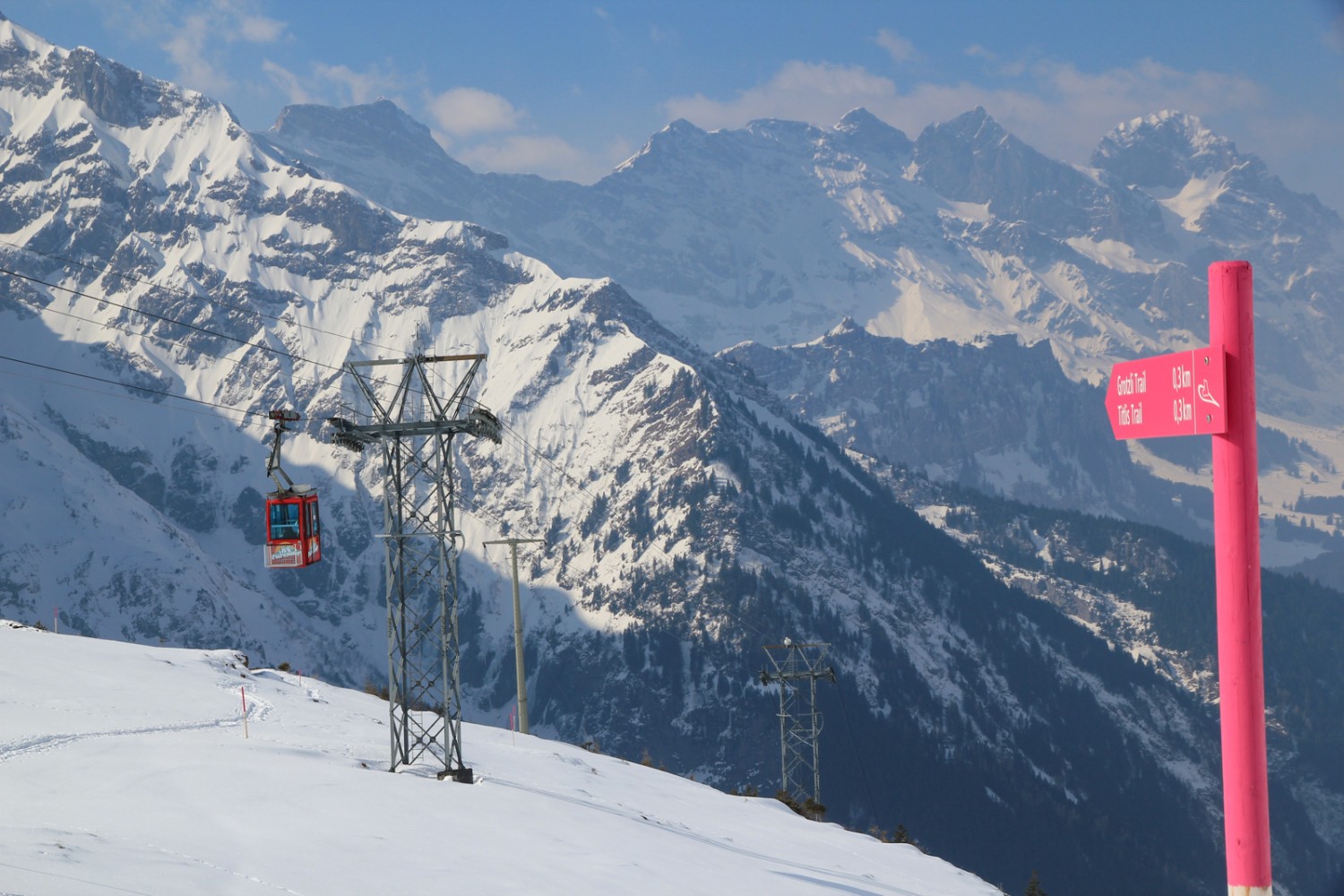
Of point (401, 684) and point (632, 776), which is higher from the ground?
point (401, 684)

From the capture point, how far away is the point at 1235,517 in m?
10.9

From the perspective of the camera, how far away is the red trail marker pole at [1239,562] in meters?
10.8

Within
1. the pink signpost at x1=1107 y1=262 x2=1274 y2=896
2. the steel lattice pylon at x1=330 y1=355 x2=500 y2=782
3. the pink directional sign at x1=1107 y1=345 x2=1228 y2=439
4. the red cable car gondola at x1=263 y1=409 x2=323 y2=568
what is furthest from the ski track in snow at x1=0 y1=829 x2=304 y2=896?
the steel lattice pylon at x1=330 y1=355 x2=500 y2=782

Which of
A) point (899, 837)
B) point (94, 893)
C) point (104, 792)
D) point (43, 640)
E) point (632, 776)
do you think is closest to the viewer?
point (94, 893)

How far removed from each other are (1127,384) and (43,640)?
56305 mm

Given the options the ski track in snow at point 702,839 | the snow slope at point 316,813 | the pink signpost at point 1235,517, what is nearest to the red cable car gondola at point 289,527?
the snow slope at point 316,813

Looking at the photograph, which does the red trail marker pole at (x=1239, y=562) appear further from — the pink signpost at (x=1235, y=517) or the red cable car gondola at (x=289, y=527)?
the red cable car gondola at (x=289, y=527)

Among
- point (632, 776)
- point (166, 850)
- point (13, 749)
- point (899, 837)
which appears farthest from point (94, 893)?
point (899, 837)

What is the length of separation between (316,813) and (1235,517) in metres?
24.1

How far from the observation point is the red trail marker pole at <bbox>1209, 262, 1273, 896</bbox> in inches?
423

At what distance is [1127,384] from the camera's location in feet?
38.3

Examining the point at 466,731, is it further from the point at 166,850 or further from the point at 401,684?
the point at 166,850

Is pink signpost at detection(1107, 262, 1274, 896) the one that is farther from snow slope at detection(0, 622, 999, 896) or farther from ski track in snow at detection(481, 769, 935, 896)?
ski track in snow at detection(481, 769, 935, 896)

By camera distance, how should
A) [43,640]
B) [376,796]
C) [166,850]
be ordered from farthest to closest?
[43,640] → [376,796] → [166,850]
